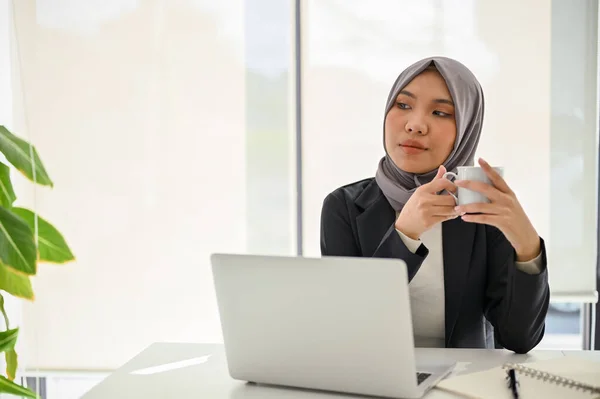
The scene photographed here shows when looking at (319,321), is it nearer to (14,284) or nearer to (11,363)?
(14,284)

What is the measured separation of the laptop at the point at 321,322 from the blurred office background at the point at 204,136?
1.71 metres

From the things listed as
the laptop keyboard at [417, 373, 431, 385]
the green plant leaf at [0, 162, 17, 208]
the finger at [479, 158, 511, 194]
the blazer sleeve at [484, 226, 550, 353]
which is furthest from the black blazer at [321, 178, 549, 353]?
the green plant leaf at [0, 162, 17, 208]

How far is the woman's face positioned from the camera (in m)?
1.69

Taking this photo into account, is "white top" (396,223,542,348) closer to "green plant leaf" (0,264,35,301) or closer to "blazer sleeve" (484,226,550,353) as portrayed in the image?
"blazer sleeve" (484,226,550,353)

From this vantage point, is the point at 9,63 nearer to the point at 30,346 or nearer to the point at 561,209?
the point at 30,346

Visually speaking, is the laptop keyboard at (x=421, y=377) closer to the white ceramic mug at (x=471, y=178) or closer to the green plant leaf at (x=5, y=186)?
the white ceramic mug at (x=471, y=178)

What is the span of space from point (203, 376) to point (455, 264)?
2.34 ft

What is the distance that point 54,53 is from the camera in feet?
9.39

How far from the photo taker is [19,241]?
145cm

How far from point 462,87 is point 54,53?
191cm

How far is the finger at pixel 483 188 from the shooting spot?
49.1 inches

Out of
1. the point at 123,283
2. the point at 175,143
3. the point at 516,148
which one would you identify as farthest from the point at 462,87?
the point at 123,283

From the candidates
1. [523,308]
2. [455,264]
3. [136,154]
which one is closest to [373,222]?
[455,264]

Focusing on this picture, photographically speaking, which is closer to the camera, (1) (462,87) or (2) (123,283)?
(1) (462,87)
